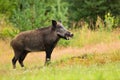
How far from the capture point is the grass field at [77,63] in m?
10.4

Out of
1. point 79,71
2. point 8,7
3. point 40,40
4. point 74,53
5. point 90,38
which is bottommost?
point 90,38

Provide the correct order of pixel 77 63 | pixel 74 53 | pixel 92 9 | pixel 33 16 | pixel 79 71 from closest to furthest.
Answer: pixel 79 71 → pixel 77 63 → pixel 74 53 → pixel 33 16 → pixel 92 9

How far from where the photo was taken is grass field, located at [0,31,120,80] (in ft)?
34.2

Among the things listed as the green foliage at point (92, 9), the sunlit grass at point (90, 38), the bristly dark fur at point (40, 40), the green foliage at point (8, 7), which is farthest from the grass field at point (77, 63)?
the green foliage at point (92, 9)

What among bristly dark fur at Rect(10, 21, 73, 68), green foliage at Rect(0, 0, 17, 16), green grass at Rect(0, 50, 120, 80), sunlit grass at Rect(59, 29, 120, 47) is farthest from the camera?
green foliage at Rect(0, 0, 17, 16)

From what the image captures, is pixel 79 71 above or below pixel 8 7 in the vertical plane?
above

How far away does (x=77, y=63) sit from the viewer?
14680 mm

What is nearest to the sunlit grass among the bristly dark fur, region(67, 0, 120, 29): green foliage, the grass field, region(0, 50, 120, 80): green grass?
the grass field

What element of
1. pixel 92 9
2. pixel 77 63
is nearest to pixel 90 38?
pixel 77 63

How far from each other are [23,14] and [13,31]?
187cm

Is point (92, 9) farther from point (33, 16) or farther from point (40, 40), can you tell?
point (40, 40)

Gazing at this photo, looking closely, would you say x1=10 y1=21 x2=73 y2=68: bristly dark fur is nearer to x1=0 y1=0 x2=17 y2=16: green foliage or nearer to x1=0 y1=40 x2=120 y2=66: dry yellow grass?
x1=0 y1=40 x2=120 y2=66: dry yellow grass

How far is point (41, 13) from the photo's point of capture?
26.0m

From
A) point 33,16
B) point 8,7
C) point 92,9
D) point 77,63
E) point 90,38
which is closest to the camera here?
point 77,63
